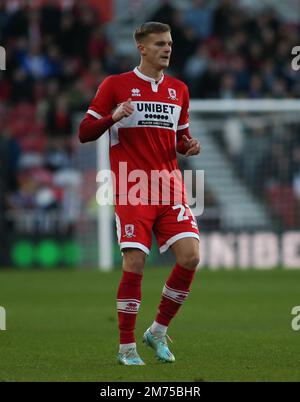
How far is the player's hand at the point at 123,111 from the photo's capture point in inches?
322

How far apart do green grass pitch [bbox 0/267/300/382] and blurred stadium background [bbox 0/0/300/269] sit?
1995mm

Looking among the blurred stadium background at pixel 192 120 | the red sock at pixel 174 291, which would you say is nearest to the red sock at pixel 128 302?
the red sock at pixel 174 291

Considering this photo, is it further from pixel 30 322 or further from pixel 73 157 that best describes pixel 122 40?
pixel 30 322

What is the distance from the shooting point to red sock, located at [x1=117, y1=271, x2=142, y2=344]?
8.36 meters

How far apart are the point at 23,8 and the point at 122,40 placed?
2.79 m

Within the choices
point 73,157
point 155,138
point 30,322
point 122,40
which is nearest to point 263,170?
point 73,157

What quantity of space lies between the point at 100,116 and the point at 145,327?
3426 millimetres

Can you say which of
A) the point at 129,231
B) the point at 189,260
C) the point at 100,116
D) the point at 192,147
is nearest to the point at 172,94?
the point at 192,147

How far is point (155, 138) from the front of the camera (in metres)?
8.67

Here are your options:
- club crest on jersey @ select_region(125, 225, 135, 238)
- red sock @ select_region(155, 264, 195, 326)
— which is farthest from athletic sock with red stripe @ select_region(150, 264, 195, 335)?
club crest on jersey @ select_region(125, 225, 135, 238)

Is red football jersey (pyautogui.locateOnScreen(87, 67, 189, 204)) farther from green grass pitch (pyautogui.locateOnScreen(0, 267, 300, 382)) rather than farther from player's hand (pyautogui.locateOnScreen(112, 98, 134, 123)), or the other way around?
green grass pitch (pyautogui.locateOnScreen(0, 267, 300, 382))

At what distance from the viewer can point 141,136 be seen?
28.4 feet

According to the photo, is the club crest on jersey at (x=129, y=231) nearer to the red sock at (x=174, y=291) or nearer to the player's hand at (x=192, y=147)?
the red sock at (x=174, y=291)

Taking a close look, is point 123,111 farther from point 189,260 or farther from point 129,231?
point 189,260
